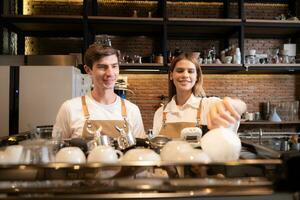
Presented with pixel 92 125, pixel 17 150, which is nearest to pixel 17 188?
pixel 17 150

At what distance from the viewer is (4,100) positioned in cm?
337

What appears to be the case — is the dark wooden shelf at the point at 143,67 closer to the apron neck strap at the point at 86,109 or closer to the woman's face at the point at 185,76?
the woman's face at the point at 185,76

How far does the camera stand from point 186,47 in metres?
4.63

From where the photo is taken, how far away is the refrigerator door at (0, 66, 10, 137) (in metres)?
3.36

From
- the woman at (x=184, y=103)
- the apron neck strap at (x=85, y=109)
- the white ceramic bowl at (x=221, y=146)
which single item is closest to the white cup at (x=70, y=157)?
the white ceramic bowl at (x=221, y=146)

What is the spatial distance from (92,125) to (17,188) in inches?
32.9

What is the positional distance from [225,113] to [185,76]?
3.69 ft

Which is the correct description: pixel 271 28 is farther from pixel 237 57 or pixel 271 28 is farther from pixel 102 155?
pixel 102 155

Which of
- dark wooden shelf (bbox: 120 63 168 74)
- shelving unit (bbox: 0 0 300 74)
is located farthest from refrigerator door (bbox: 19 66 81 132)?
dark wooden shelf (bbox: 120 63 168 74)

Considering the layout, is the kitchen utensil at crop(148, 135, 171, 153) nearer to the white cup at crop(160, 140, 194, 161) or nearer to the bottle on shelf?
the white cup at crop(160, 140, 194, 161)

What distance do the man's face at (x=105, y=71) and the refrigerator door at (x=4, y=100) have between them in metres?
2.13

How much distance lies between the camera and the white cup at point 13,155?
2.62 ft

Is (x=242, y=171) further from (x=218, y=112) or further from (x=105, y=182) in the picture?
(x=105, y=182)

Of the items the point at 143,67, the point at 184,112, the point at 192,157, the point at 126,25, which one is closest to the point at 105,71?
the point at 184,112
